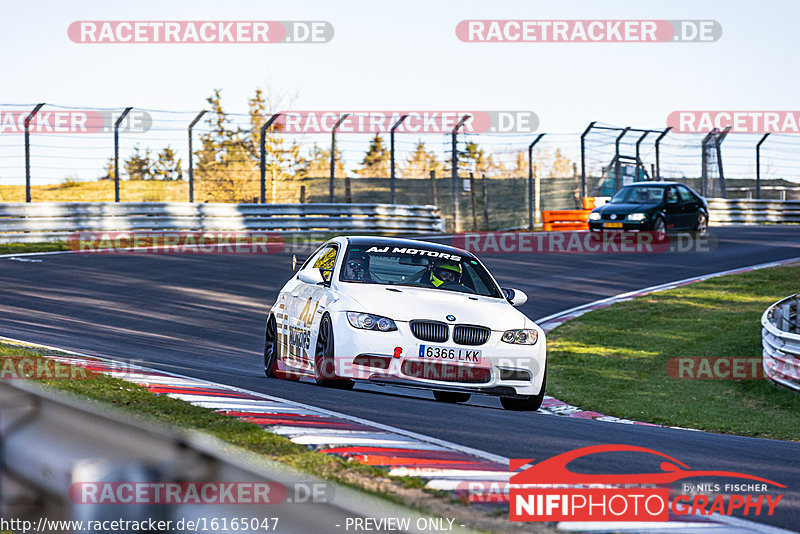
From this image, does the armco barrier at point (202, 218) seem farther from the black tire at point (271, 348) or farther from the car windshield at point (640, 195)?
the black tire at point (271, 348)

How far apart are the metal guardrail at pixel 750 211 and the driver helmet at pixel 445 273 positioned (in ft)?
82.5

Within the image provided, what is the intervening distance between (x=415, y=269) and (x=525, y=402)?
1699mm

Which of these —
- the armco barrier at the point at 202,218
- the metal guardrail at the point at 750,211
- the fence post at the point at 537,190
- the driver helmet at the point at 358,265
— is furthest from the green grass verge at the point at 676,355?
the fence post at the point at 537,190

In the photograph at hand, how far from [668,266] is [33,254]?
45.4ft

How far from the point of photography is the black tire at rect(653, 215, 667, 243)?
2487cm

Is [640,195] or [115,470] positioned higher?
[640,195]

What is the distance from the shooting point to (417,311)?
26.8 ft

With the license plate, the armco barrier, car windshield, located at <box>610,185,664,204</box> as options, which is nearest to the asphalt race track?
the license plate

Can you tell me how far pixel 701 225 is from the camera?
2645 cm

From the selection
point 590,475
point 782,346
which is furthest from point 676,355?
point 590,475

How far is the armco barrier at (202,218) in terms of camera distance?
21.0m

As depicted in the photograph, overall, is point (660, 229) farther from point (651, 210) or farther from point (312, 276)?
point (312, 276)

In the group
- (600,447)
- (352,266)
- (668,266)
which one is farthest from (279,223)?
(600,447)

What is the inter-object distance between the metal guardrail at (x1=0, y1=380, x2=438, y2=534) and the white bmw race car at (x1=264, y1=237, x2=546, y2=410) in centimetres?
452
